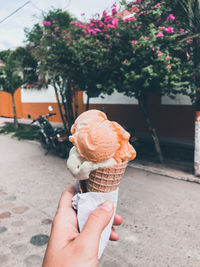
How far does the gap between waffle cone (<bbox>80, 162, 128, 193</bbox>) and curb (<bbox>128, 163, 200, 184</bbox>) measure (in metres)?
4.75

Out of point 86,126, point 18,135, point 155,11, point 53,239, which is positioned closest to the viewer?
point 53,239

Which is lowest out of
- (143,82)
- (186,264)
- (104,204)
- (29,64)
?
(186,264)

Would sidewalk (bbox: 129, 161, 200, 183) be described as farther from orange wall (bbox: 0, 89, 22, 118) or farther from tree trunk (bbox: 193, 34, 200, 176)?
orange wall (bbox: 0, 89, 22, 118)

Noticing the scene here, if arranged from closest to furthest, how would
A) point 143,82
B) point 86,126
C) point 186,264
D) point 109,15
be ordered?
point 86,126 → point 186,264 → point 143,82 → point 109,15

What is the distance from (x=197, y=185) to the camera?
5996mm

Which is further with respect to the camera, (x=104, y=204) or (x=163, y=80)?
(x=163, y=80)

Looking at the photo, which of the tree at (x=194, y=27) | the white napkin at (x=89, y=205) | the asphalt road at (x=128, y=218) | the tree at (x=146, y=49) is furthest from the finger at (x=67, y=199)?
the tree at (x=194, y=27)

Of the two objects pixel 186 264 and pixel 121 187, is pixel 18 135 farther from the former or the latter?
pixel 186 264

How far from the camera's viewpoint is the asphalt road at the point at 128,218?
3453 mm

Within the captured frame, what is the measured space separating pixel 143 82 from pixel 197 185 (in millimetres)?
2829

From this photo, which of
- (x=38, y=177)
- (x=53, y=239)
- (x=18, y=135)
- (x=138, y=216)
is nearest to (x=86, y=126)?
(x=53, y=239)

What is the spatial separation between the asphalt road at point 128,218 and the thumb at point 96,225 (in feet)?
6.54

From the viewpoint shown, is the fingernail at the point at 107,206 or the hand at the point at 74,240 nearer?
the hand at the point at 74,240

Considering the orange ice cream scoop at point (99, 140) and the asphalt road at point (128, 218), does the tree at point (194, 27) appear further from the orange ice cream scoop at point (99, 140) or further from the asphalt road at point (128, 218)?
the orange ice cream scoop at point (99, 140)
